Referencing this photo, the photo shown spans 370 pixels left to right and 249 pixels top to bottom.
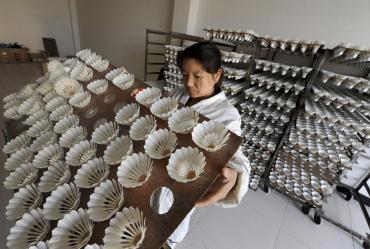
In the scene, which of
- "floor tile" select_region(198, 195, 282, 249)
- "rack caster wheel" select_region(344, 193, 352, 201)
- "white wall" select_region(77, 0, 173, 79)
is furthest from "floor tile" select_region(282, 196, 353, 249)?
"white wall" select_region(77, 0, 173, 79)

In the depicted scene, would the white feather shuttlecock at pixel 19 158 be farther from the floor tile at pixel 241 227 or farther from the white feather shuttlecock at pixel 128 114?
the floor tile at pixel 241 227

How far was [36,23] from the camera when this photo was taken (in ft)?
16.5

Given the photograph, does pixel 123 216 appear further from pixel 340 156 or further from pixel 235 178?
pixel 340 156

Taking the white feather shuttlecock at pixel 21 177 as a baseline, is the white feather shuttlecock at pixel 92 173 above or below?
above

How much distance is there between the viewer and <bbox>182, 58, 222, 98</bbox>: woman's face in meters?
0.75

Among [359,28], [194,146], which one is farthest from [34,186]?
[359,28]

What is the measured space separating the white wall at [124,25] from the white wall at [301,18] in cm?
109

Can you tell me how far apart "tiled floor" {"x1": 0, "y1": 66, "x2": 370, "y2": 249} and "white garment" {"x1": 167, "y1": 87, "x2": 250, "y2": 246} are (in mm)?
578

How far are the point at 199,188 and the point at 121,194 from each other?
7.7 inches

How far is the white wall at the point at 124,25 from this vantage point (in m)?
2.95

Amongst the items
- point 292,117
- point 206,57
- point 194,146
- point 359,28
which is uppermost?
point 359,28

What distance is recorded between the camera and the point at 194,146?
50 cm

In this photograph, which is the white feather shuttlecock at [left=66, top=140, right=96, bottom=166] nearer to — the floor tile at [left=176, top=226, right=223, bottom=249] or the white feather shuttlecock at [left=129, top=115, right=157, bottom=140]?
the white feather shuttlecock at [left=129, top=115, right=157, bottom=140]

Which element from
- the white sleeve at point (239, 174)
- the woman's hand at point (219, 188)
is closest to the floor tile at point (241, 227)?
the white sleeve at point (239, 174)
